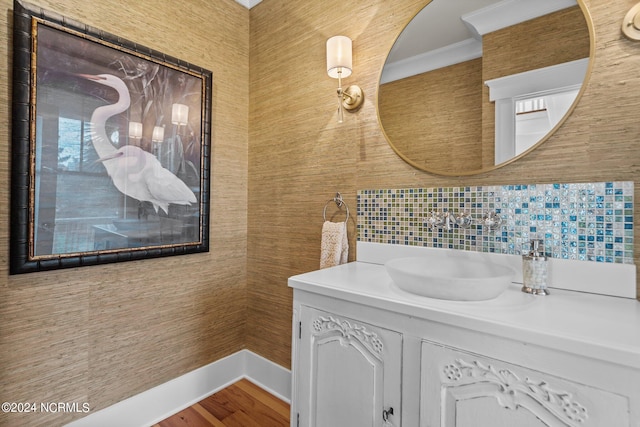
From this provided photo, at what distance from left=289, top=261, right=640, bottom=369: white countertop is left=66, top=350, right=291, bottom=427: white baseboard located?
1.09 metres

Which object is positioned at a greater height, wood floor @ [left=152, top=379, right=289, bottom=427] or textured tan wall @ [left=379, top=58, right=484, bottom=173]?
textured tan wall @ [left=379, top=58, right=484, bottom=173]

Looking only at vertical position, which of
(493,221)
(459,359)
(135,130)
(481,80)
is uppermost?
(481,80)

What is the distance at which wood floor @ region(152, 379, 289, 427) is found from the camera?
1.59m

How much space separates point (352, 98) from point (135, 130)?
42.7 inches

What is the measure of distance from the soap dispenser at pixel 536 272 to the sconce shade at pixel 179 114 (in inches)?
67.7

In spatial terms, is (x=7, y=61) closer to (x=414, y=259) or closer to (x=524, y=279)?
(x=414, y=259)

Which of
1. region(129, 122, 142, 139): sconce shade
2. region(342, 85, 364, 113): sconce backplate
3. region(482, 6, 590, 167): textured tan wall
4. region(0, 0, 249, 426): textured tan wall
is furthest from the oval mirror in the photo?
region(129, 122, 142, 139): sconce shade

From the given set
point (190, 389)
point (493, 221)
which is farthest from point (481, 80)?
point (190, 389)

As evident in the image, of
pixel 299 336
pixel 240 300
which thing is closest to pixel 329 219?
pixel 299 336

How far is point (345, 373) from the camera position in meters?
0.98

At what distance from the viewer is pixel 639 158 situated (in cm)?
92

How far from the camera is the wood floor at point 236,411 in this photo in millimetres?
1590

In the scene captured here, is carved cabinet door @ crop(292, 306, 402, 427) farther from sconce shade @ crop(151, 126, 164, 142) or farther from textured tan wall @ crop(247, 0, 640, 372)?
sconce shade @ crop(151, 126, 164, 142)

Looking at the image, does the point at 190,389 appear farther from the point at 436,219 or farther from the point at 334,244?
the point at 436,219
